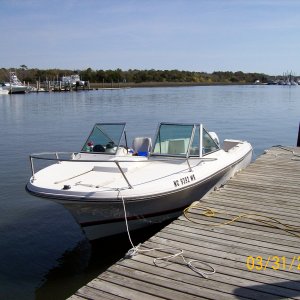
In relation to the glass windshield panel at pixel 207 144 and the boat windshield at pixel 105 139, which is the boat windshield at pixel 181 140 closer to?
the glass windshield panel at pixel 207 144

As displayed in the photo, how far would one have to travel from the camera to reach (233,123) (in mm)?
28609

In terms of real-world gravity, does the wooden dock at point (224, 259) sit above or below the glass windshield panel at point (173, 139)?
below

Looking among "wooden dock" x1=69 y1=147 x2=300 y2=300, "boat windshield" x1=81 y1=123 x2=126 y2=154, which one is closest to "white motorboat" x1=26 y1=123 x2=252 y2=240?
"boat windshield" x1=81 y1=123 x2=126 y2=154

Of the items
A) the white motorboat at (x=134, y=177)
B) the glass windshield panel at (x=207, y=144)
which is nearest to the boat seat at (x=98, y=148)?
the white motorboat at (x=134, y=177)

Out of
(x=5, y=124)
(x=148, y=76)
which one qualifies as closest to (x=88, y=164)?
(x=5, y=124)

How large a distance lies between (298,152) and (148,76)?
144 metres

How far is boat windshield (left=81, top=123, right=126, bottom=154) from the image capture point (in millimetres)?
9391

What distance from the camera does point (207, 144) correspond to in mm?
9398

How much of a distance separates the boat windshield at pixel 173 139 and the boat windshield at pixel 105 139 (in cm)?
92

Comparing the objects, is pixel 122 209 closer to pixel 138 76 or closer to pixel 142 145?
pixel 142 145

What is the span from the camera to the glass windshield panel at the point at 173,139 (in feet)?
29.6

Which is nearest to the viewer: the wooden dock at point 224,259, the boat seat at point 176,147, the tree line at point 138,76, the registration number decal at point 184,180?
the wooden dock at point 224,259

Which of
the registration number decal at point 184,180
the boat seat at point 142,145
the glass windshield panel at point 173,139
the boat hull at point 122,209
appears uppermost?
the glass windshield panel at point 173,139

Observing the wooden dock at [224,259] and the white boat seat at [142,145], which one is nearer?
the wooden dock at [224,259]
